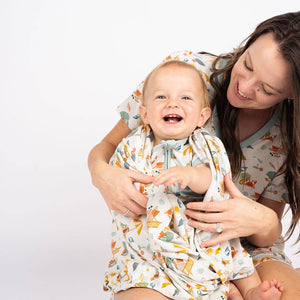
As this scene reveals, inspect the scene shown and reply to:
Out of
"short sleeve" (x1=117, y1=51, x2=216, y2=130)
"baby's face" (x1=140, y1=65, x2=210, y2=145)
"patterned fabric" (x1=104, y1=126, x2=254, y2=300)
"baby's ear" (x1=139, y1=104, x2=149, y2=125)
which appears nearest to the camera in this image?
"patterned fabric" (x1=104, y1=126, x2=254, y2=300)

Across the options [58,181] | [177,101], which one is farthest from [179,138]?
[58,181]

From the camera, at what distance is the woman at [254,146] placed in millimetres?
2066

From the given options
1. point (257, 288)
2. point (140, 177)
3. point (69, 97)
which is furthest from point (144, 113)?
point (69, 97)

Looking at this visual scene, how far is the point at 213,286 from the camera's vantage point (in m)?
1.99

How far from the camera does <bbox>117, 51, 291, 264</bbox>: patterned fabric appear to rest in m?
2.40

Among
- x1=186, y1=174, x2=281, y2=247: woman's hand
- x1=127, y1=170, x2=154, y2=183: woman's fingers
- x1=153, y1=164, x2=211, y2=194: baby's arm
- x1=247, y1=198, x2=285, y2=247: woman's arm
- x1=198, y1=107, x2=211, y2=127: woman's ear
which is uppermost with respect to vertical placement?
x1=198, y1=107, x2=211, y2=127: woman's ear

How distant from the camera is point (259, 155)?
2418 millimetres

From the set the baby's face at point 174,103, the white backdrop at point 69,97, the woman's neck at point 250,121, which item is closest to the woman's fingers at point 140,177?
the baby's face at point 174,103

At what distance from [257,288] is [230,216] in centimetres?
27

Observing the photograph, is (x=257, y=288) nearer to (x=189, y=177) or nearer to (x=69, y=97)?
(x=189, y=177)

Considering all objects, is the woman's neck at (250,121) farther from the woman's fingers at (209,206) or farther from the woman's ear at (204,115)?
the woman's fingers at (209,206)

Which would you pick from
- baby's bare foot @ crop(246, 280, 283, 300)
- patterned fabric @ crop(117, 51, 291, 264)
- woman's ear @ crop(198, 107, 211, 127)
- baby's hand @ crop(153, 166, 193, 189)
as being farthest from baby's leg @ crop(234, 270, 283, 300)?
woman's ear @ crop(198, 107, 211, 127)

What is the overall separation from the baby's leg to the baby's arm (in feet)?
1.24

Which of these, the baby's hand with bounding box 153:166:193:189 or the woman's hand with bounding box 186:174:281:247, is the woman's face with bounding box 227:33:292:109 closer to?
the woman's hand with bounding box 186:174:281:247
